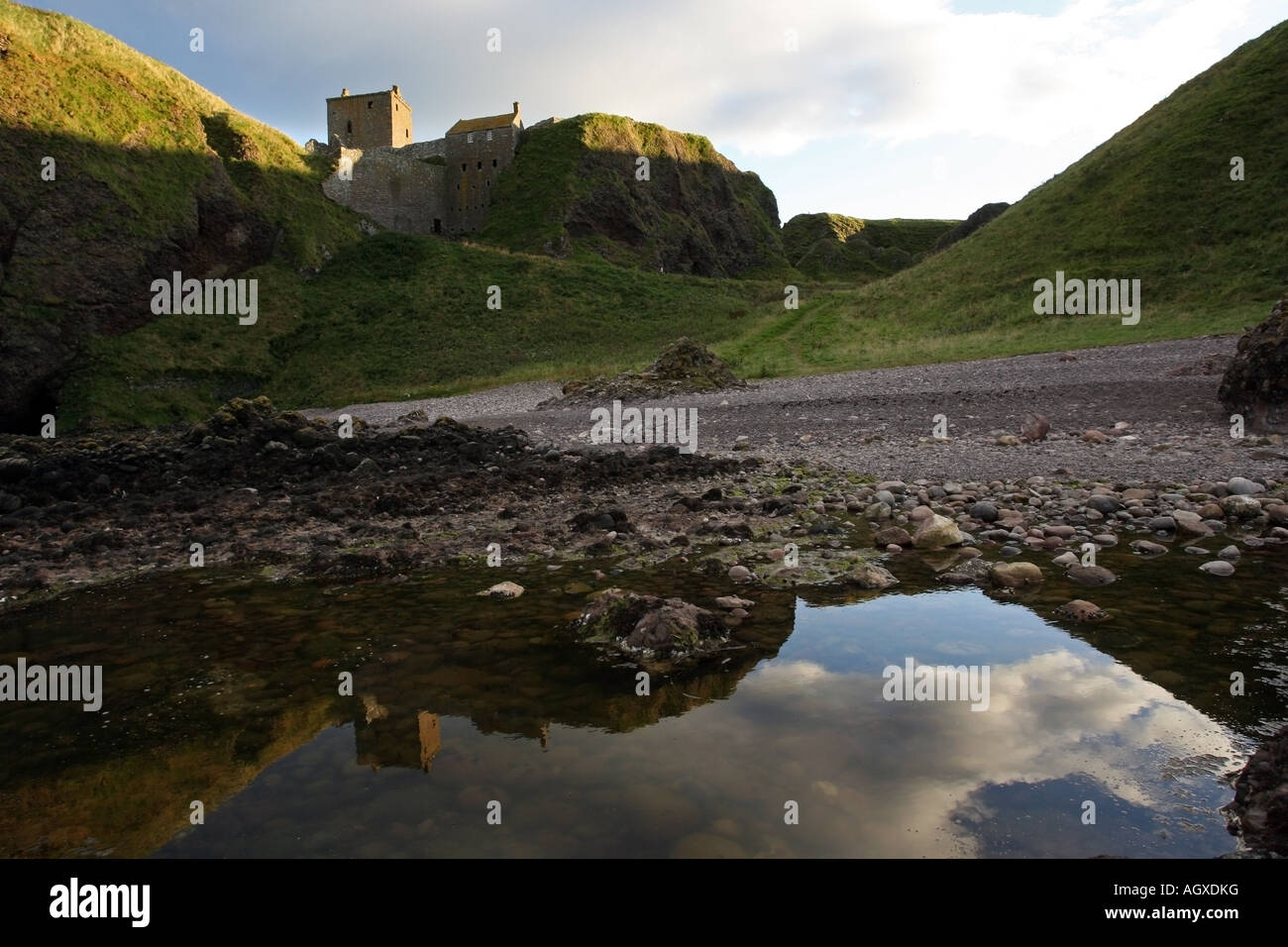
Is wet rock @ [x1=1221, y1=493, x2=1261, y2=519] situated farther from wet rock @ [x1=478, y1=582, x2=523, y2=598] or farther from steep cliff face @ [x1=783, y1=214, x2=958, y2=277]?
steep cliff face @ [x1=783, y1=214, x2=958, y2=277]

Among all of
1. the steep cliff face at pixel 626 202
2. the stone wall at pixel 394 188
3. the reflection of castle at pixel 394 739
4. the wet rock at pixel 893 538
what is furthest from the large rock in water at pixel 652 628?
the steep cliff face at pixel 626 202

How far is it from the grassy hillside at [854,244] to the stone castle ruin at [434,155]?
4026cm

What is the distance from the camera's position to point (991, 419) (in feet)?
50.3

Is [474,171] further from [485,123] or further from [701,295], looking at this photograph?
[701,295]

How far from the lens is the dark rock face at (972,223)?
67.4 metres

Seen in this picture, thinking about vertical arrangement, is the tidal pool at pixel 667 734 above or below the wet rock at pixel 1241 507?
below

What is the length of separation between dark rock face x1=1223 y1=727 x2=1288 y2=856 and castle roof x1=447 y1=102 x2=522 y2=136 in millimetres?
76216

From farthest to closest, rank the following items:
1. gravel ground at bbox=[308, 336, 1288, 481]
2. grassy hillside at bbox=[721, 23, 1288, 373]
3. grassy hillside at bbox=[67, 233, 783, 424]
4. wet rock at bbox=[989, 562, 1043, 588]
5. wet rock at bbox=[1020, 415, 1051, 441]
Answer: grassy hillside at bbox=[67, 233, 783, 424] → grassy hillside at bbox=[721, 23, 1288, 373] → wet rock at bbox=[1020, 415, 1051, 441] → gravel ground at bbox=[308, 336, 1288, 481] → wet rock at bbox=[989, 562, 1043, 588]

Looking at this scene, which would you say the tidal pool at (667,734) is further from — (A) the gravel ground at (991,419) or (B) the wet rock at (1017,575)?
(A) the gravel ground at (991,419)

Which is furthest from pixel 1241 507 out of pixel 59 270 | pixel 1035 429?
pixel 59 270

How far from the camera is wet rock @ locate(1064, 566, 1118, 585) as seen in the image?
23.0ft

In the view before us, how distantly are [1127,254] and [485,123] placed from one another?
58.4m

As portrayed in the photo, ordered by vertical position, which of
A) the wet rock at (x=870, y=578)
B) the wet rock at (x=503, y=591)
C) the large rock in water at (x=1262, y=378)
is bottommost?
the wet rock at (x=503, y=591)

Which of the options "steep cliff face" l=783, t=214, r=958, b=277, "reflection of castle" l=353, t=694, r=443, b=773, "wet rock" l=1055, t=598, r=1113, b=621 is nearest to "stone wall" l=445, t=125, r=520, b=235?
"steep cliff face" l=783, t=214, r=958, b=277
